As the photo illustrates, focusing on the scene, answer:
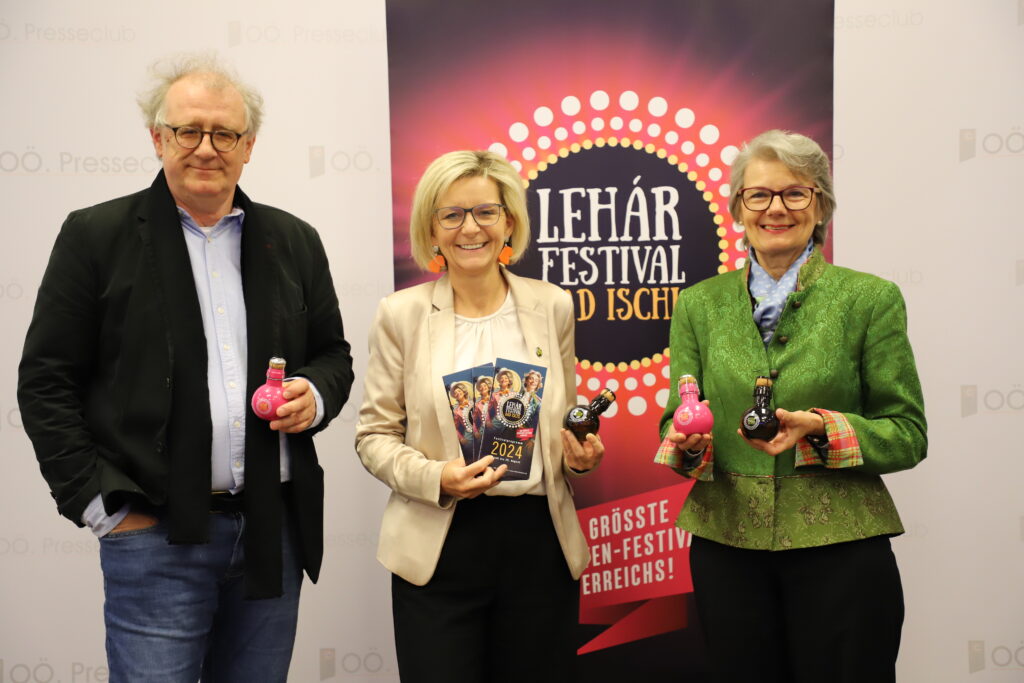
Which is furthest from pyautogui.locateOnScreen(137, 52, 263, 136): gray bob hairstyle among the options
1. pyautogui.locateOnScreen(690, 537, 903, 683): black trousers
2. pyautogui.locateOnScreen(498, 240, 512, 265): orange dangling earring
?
pyautogui.locateOnScreen(690, 537, 903, 683): black trousers

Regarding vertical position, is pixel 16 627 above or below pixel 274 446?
below

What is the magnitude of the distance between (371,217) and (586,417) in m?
1.61

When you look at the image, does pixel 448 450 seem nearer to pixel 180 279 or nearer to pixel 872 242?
pixel 180 279

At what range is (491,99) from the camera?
3.10m

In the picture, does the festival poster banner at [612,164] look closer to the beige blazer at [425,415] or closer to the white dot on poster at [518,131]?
the white dot on poster at [518,131]

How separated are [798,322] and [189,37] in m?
2.68

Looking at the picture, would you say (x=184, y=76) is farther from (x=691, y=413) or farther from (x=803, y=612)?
(x=803, y=612)

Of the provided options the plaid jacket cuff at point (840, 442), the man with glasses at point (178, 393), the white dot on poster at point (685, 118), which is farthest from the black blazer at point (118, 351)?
the white dot on poster at point (685, 118)

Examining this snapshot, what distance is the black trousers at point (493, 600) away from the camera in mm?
2211

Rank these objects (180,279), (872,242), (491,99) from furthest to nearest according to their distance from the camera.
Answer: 1. (872,242)
2. (491,99)
3. (180,279)

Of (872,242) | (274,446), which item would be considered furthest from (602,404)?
(872,242)

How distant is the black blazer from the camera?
2008 millimetres

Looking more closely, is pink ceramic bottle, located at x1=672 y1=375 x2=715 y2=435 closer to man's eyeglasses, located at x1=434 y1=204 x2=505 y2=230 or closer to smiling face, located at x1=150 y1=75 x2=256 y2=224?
man's eyeglasses, located at x1=434 y1=204 x2=505 y2=230

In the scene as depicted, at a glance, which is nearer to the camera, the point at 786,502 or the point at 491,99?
the point at 786,502
